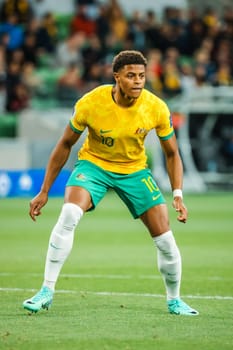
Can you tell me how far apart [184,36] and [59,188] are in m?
6.84

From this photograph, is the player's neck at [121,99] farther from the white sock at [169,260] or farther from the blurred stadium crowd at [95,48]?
the blurred stadium crowd at [95,48]

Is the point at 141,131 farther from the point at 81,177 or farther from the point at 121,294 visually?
the point at 121,294

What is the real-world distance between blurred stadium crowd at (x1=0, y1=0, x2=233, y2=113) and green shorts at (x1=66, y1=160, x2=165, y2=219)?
53.3ft

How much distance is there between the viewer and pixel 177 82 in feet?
86.1

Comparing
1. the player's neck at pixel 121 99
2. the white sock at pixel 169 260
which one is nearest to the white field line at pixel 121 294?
the white sock at pixel 169 260

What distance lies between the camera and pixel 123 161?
9.09 meters

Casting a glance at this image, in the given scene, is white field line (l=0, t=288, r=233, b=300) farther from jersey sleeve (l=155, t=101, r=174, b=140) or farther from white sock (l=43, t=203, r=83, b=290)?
jersey sleeve (l=155, t=101, r=174, b=140)

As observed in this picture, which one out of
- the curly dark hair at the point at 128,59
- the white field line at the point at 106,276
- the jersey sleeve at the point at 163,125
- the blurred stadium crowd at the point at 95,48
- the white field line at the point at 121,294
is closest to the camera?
the curly dark hair at the point at 128,59

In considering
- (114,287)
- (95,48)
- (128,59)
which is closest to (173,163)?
(128,59)

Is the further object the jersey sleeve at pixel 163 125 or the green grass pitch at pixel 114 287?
the jersey sleeve at pixel 163 125

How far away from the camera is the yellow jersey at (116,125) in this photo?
8.94 m

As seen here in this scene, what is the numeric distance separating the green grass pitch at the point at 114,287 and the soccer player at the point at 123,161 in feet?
1.53

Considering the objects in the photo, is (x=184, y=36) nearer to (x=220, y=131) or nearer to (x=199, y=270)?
(x=220, y=131)

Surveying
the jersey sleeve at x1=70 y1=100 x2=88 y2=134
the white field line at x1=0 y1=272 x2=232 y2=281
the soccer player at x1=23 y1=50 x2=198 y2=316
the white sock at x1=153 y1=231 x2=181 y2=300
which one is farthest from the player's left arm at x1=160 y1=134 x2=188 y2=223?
the white field line at x1=0 y1=272 x2=232 y2=281
